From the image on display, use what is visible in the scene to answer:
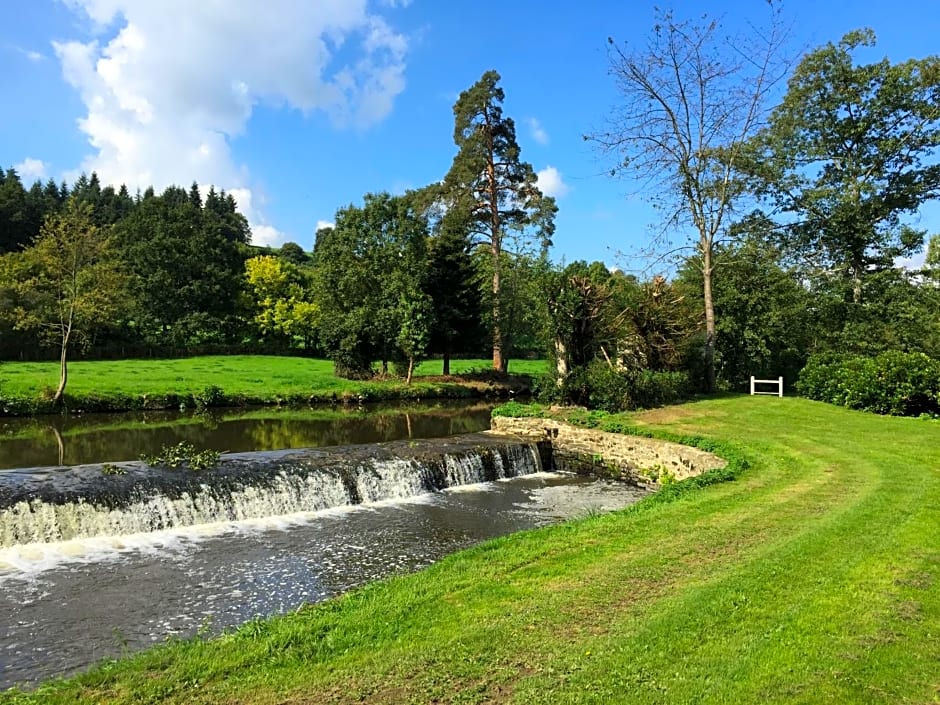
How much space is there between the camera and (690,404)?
21156mm

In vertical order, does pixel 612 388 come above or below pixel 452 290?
below

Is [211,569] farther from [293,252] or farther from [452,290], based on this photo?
[293,252]

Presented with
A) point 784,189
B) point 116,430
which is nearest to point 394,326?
point 116,430

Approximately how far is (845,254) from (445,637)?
2990 centimetres

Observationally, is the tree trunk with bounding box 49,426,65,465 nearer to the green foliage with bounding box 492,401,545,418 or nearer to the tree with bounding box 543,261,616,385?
the green foliage with bounding box 492,401,545,418

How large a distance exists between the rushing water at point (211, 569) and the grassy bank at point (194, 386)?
16213 mm

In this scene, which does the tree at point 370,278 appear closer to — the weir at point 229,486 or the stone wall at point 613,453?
the stone wall at point 613,453

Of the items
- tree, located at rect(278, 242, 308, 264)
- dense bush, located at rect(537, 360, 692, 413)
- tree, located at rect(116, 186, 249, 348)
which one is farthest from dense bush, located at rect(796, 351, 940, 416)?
tree, located at rect(278, 242, 308, 264)

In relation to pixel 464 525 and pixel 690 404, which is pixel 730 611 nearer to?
pixel 464 525

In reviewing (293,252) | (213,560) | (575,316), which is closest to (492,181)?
(575,316)

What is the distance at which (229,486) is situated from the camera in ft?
40.2

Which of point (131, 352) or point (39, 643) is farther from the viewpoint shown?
point (131, 352)

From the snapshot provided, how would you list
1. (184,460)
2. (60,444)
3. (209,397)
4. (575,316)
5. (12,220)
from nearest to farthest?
(184,460)
(60,444)
(575,316)
(209,397)
(12,220)

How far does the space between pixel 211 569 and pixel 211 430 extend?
13012 millimetres
